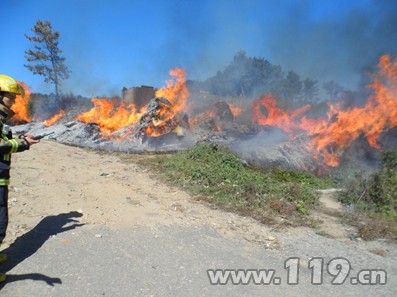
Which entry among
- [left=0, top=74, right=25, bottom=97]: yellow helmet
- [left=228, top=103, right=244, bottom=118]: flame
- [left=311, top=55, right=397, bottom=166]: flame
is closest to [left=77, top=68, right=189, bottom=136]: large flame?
[left=228, top=103, right=244, bottom=118]: flame

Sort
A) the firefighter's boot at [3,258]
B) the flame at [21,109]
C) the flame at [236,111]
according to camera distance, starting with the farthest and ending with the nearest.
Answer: the flame at [21,109] → the flame at [236,111] → the firefighter's boot at [3,258]

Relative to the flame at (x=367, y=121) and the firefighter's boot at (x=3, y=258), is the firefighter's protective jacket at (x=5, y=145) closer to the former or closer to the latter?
the firefighter's boot at (x=3, y=258)

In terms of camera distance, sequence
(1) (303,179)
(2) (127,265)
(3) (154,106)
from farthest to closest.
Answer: (3) (154,106), (1) (303,179), (2) (127,265)

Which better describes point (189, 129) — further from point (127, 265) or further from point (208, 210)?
point (127, 265)

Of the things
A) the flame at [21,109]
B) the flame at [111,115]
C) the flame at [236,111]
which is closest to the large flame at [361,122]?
the flame at [236,111]

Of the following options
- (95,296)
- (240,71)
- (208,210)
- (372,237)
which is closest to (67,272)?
(95,296)

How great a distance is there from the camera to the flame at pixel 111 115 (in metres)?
19.3

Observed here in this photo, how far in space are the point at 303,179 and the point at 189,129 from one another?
8.90m

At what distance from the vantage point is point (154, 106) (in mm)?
17469

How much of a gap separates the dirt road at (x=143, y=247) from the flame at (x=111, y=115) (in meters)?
11.8

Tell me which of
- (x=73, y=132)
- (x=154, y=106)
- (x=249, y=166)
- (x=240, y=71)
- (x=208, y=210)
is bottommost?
(x=208, y=210)

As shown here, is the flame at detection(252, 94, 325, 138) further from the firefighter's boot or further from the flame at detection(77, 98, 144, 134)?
the firefighter's boot

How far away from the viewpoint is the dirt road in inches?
143

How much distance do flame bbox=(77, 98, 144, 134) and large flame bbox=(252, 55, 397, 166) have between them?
1024cm
